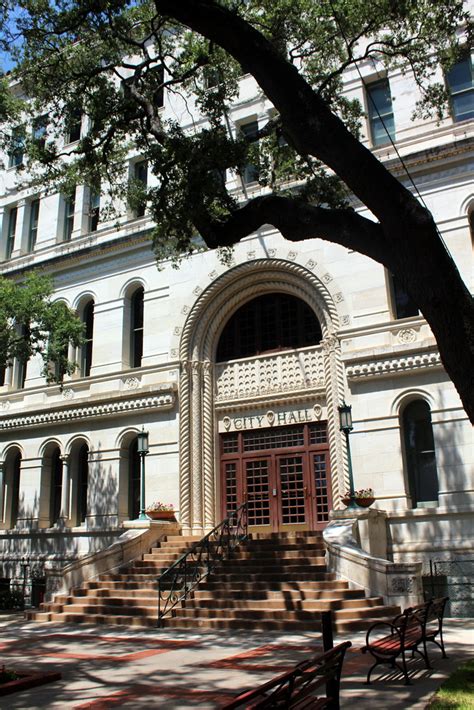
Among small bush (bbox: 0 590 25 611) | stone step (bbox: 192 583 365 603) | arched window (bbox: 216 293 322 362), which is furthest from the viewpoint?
arched window (bbox: 216 293 322 362)

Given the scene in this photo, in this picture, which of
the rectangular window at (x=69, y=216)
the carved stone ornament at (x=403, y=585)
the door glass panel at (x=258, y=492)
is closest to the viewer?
the carved stone ornament at (x=403, y=585)

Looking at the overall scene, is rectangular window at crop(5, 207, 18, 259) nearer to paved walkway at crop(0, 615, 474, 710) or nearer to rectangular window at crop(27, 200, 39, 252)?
rectangular window at crop(27, 200, 39, 252)

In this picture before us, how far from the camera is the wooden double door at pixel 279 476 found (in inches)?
765

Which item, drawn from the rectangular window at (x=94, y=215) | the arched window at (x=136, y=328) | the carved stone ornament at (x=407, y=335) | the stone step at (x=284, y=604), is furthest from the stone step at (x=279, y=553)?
the rectangular window at (x=94, y=215)

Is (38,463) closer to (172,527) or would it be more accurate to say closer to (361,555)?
(172,527)

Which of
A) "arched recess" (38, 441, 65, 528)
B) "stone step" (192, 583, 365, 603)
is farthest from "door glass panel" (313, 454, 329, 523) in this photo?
"arched recess" (38, 441, 65, 528)

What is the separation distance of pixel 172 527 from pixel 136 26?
1448 cm

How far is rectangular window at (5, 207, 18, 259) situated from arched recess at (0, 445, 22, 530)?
8803mm

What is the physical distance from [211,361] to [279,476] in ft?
14.7

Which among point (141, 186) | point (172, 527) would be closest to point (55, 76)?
point (141, 186)

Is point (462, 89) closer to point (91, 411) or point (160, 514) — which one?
point (160, 514)

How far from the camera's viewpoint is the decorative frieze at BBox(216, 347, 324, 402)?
65.5 feet

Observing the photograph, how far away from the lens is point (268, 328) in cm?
2152

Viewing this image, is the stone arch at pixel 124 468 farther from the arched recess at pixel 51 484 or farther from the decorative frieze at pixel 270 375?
the decorative frieze at pixel 270 375
